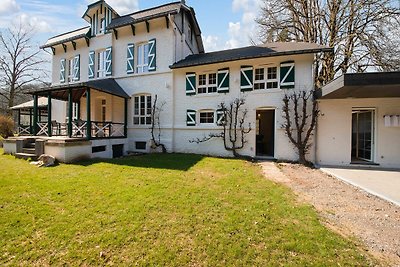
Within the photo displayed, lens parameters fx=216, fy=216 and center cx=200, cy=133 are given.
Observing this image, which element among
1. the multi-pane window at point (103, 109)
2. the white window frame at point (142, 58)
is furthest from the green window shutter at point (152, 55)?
the multi-pane window at point (103, 109)

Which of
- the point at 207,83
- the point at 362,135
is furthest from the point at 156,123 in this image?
the point at 362,135

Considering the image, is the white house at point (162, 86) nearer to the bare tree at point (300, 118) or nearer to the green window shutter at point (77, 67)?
the green window shutter at point (77, 67)

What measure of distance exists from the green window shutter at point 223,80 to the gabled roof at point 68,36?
1054 centimetres

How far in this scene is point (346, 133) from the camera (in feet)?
32.4

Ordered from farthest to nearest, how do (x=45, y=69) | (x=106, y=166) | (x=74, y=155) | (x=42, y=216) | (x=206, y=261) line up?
1. (x=45, y=69)
2. (x=74, y=155)
3. (x=106, y=166)
4. (x=42, y=216)
5. (x=206, y=261)

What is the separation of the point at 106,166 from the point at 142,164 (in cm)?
137

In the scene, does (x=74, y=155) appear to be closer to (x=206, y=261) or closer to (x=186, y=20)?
(x=206, y=261)

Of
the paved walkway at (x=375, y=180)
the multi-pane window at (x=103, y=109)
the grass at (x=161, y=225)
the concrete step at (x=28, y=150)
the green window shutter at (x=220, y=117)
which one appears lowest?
the grass at (x=161, y=225)

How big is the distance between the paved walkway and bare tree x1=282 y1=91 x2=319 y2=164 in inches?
54.6

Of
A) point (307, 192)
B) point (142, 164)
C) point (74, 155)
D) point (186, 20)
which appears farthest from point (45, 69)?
point (307, 192)

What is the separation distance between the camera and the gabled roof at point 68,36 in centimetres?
1551

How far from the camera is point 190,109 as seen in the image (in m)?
12.2

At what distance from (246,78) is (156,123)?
579 cm

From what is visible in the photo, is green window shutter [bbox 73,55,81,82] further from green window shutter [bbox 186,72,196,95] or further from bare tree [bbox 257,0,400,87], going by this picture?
bare tree [bbox 257,0,400,87]
